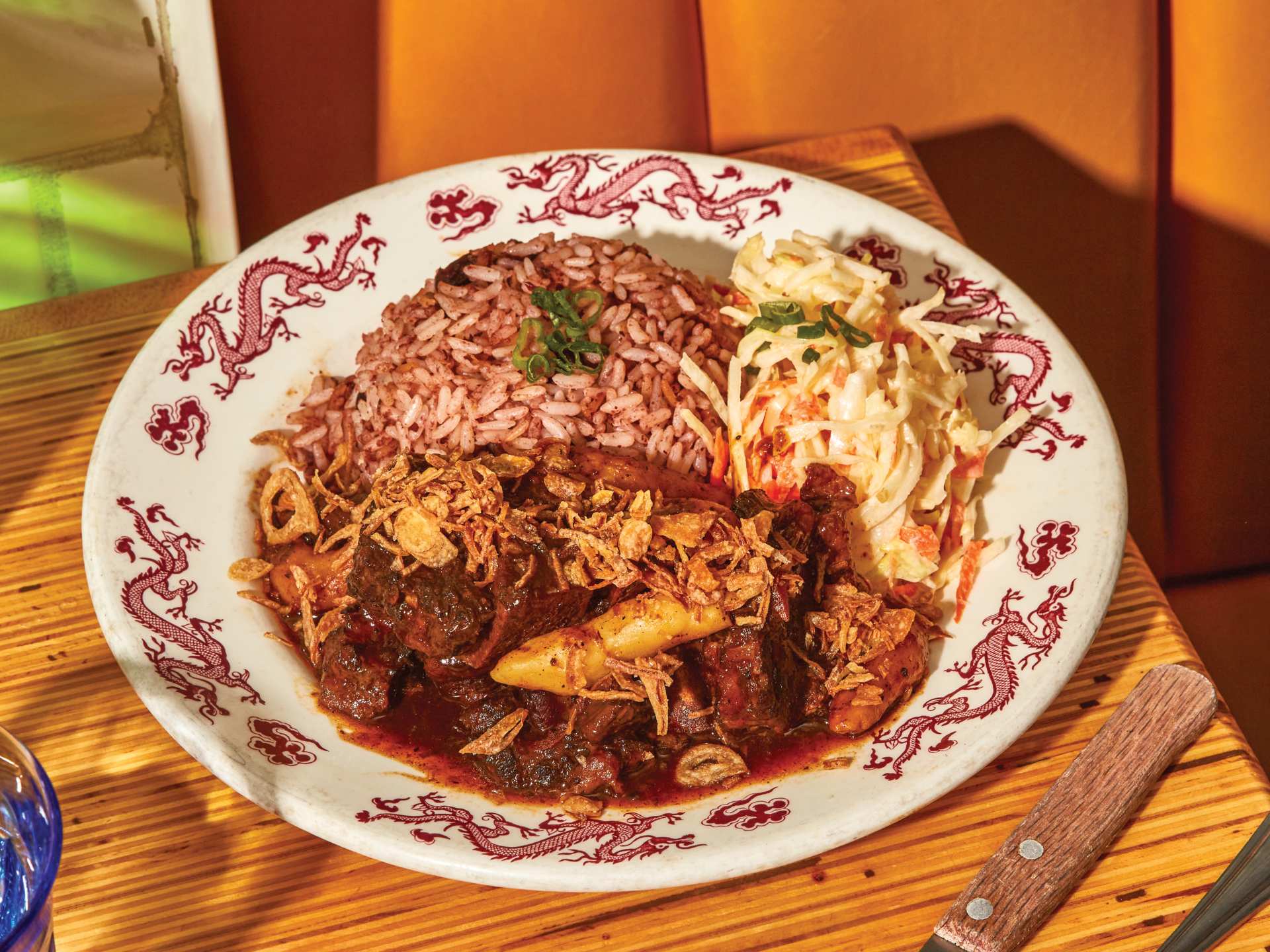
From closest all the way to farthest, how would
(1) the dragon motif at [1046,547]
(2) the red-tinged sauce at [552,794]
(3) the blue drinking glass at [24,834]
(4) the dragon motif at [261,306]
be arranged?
(3) the blue drinking glass at [24,834]
(2) the red-tinged sauce at [552,794]
(1) the dragon motif at [1046,547]
(4) the dragon motif at [261,306]

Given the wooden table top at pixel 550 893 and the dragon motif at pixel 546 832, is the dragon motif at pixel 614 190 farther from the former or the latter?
the dragon motif at pixel 546 832

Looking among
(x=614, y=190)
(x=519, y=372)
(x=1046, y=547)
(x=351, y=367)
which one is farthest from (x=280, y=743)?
(x=614, y=190)

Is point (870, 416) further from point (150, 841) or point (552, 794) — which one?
point (150, 841)

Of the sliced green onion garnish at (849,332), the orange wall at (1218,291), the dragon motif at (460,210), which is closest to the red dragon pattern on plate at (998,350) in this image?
the sliced green onion garnish at (849,332)

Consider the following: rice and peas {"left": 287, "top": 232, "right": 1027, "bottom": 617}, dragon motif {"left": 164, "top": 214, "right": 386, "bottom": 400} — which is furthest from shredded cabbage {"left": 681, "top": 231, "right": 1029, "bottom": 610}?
dragon motif {"left": 164, "top": 214, "right": 386, "bottom": 400}

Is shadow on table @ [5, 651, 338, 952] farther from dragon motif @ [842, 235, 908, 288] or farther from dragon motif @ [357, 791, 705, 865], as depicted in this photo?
dragon motif @ [842, 235, 908, 288]

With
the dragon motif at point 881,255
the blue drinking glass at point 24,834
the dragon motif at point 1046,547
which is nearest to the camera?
the blue drinking glass at point 24,834
